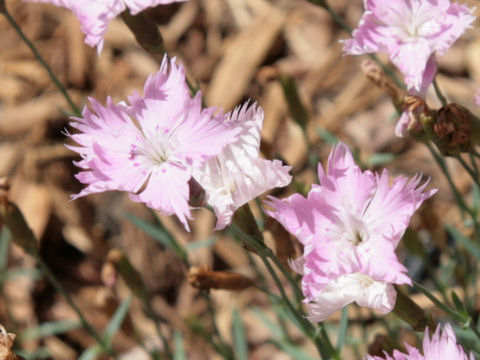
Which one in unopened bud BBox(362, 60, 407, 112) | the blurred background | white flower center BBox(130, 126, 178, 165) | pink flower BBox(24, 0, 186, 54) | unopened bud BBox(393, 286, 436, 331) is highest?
pink flower BBox(24, 0, 186, 54)

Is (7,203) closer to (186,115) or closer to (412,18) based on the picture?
(186,115)

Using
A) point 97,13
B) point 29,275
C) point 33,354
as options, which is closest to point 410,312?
point 97,13

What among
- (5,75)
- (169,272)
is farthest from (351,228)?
(5,75)

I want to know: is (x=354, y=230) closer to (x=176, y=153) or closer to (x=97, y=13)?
(x=176, y=153)

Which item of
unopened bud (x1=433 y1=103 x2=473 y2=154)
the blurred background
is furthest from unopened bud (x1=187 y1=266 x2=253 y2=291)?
the blurred background

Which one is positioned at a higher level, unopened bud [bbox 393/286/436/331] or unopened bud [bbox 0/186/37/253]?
unopened bud [bbox 0/186/37/253]

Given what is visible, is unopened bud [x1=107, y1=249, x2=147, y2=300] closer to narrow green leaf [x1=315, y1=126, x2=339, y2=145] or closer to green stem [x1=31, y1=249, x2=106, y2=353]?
green stem [x1=31, y1=249, x2=106, y2=353]
